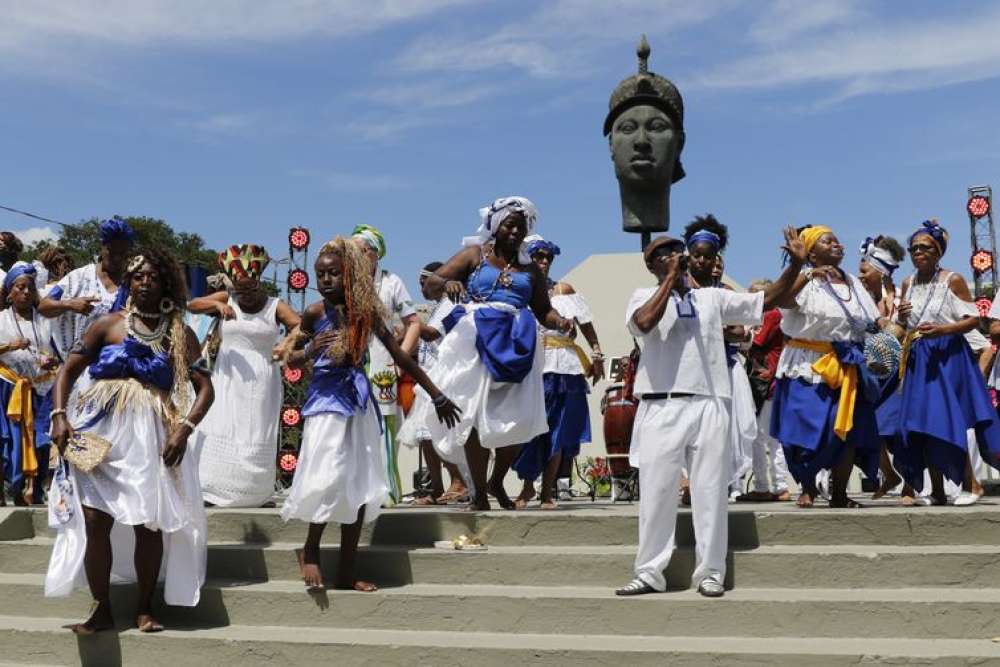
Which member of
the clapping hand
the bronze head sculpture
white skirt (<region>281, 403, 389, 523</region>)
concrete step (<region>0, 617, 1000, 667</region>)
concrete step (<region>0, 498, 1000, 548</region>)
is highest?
the bronze head sculpture

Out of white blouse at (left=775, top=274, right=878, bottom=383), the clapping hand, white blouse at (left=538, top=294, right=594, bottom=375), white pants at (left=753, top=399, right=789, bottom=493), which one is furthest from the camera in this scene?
white pants at (left=753, top=399, right=789, bottom=493)

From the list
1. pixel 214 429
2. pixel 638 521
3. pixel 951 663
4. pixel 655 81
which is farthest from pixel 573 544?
pixel 655 81

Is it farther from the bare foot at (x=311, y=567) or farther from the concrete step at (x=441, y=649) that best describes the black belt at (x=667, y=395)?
the bare foot at (x=311, y=567)

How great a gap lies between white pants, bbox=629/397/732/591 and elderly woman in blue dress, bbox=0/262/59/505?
5.05 metres

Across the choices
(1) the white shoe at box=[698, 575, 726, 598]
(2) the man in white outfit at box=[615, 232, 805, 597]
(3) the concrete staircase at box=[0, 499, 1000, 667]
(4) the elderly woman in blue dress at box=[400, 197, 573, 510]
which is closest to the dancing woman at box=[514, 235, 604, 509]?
(4) the elderly woman in blue dress at box=[400, 197, 573, 510]

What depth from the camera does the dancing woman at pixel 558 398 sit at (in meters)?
8.08

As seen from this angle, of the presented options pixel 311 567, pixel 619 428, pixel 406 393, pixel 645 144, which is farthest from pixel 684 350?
pixel 645 144

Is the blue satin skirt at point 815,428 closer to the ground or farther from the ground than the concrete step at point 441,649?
farther from the ground

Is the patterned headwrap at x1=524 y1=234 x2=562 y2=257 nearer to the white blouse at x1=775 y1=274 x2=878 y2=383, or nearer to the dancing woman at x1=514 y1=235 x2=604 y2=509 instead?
the dancing woman at x1=514 y1=235 x2=604 y2=509

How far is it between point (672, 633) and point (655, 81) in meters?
12.6

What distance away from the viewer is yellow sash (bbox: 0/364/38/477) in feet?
28.7

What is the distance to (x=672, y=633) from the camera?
563cm

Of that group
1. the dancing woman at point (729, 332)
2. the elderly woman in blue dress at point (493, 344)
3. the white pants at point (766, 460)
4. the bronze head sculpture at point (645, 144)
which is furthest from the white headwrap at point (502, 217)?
the bronze head sculpture at point (645, 144)

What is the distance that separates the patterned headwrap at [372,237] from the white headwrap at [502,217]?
135 centimetres
